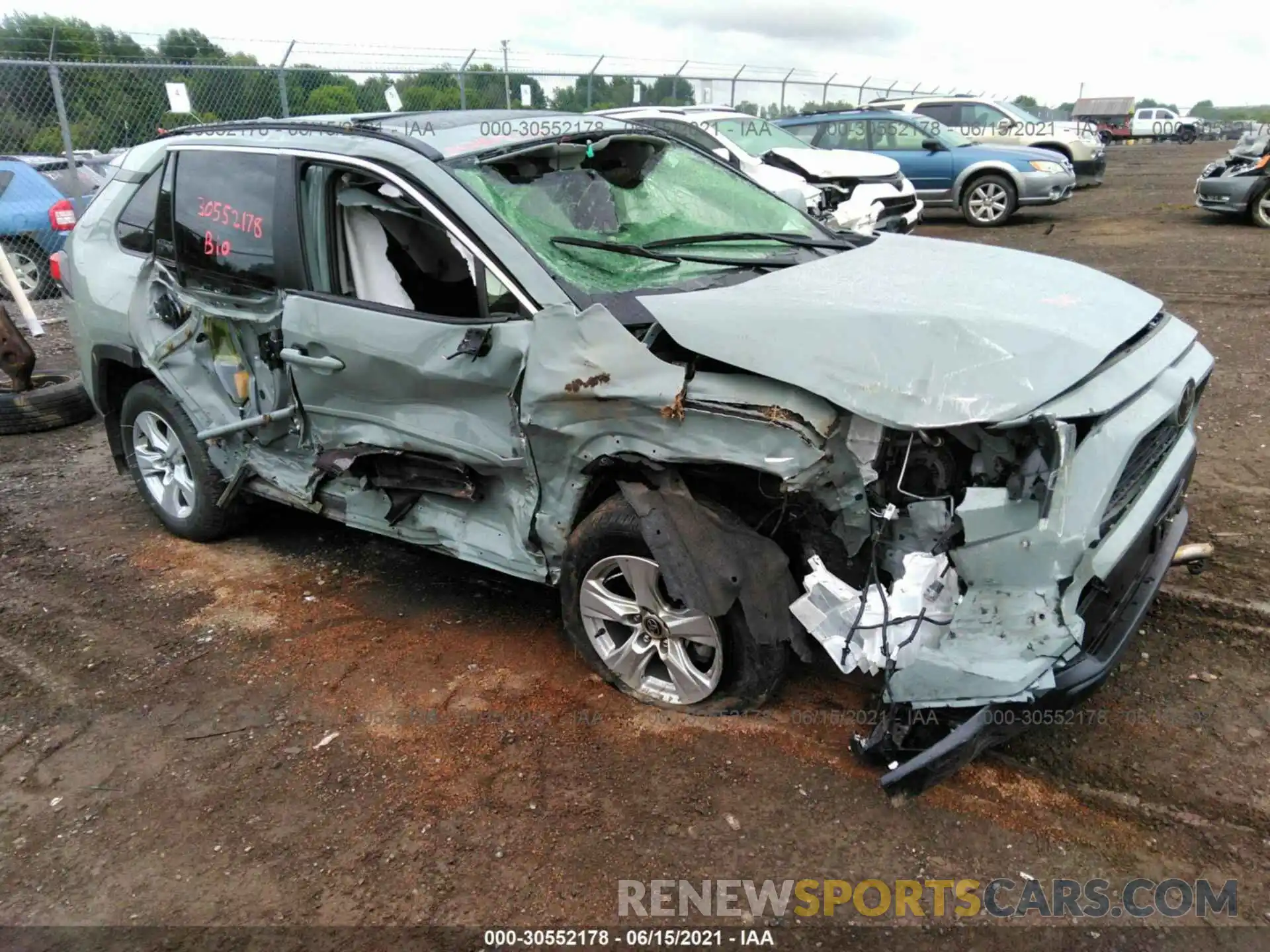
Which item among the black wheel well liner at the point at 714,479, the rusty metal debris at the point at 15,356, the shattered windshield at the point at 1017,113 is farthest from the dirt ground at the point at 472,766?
the shattered windshield at the point at 1017,113

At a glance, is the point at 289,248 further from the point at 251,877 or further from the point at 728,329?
the point at 251,877

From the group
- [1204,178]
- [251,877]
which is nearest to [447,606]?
[251,877]

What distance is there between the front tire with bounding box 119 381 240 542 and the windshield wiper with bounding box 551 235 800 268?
2338 millimetres

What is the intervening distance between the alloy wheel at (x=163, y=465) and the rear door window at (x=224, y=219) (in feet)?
3.00

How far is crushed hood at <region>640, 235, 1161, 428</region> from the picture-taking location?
8.38 ft

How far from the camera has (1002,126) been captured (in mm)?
15648

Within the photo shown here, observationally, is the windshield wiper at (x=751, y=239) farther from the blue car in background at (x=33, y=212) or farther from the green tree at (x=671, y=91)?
the green tree at (x=671, y=91)

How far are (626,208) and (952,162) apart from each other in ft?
37.8

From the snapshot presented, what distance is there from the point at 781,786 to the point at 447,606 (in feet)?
6.08

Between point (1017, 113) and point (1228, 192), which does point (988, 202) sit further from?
point (1017, 113)

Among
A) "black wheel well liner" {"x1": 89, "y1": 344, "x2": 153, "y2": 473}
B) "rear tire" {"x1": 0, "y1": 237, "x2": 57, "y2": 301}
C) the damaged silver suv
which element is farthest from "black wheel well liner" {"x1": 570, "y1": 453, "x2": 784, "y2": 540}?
"rear tire" {"x1": 0, "y1": 237, "x2": 57, "y2": 301}

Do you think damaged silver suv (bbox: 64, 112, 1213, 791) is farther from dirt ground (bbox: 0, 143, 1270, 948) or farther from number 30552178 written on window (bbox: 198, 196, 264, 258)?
dirt ground (bbox: 0, 143, 1270, 948)

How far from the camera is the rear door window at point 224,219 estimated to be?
3955 millimetres

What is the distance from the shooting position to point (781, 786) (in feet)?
9.50
